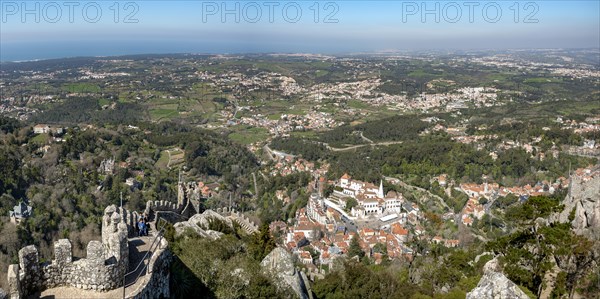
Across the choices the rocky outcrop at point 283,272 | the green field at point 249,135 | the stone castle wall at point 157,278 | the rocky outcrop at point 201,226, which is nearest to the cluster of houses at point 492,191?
the rocky outcrop at point 201,226

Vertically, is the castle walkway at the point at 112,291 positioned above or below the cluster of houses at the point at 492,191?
above

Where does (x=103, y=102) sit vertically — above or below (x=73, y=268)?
above

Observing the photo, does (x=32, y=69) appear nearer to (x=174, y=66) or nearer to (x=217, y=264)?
(x=174, y=66)

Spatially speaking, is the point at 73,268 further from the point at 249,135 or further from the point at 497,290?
the point at 249,135

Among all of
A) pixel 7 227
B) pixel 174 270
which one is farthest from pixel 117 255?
pixel 7 227

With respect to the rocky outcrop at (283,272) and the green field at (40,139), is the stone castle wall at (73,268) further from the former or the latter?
the green field at (40,139)

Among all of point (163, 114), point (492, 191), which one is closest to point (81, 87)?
point (163, 114)

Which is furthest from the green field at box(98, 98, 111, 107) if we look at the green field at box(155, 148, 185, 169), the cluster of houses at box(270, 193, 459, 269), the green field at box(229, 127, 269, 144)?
the cluster of houses at box(270, 193, 459, 269)

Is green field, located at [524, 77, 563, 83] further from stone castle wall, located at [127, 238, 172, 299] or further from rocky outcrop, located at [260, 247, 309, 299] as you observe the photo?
stone castle wall, located at [127, 238, 172, 299]

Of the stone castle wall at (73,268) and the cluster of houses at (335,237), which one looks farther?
the cluster of houses at (335,237)

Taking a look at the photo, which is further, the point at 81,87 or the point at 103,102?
the point at 81,87
